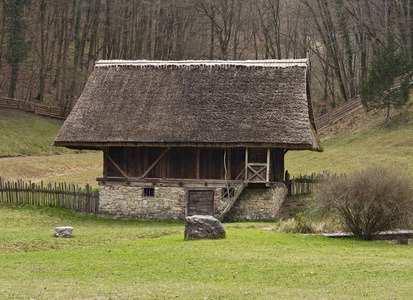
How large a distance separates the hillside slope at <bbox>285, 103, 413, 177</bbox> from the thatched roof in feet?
29.2

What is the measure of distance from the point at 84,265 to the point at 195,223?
195 inches

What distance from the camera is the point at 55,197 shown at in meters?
28.7

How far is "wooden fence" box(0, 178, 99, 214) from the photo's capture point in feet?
93.6

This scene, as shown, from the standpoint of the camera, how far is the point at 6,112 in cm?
4969

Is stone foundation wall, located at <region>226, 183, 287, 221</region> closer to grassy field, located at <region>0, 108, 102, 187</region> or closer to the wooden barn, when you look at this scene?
the wooden barn

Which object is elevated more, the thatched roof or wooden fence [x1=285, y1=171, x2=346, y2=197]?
the thatched roof

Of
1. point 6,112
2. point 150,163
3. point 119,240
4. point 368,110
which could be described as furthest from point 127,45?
point 119,240

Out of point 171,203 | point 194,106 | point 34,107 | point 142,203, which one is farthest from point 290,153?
point 34,107

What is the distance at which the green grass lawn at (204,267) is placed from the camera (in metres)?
12.0

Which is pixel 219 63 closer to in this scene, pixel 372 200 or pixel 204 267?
pixel 372 200

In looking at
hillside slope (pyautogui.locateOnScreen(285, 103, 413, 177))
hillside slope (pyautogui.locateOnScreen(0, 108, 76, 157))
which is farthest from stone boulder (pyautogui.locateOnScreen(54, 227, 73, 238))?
hillside slope (pyautogui.locateOnScreen(0, 108, 76, 157))

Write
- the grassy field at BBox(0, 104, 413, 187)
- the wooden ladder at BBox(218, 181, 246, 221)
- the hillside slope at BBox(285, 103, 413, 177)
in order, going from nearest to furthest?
the wooden ladder at BBox(218, 181, 246, 221) < the hillside slope at BBox(285, 103, 413, 177) < the grassy field at BBox(0, 104, 413, 187)

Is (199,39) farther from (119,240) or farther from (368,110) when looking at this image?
(119,240)

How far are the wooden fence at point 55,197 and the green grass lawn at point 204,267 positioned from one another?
6.92m
